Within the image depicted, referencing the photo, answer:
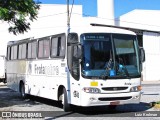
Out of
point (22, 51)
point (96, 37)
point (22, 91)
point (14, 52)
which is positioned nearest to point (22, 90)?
point (22, 91)

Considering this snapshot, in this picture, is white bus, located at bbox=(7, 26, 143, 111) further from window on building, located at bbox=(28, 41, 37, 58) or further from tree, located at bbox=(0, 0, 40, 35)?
window on building, located at bbox=(28, 41, 37, 58)

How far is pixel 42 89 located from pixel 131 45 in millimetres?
5192

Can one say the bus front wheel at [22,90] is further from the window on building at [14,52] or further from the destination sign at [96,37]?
the destination sign at [96,37]

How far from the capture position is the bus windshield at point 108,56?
1330cm

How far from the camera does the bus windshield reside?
13.3 metres

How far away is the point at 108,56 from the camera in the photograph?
1360 cm

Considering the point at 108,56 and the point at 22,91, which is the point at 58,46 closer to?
the point at 108,56

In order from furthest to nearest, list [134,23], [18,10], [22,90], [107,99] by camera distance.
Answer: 1. [134,23]
2. [22,90]
3. [18,10]
4. [107,99]

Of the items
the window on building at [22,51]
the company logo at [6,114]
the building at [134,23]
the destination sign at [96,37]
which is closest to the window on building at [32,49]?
the window on building at [22,51]

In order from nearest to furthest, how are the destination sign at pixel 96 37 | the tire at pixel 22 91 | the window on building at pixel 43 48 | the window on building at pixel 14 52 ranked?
the destination sign at pixel 96 37
the window on building at pixel 43 48
the tire at pixel 22 91
the window on building at pixel 14 52

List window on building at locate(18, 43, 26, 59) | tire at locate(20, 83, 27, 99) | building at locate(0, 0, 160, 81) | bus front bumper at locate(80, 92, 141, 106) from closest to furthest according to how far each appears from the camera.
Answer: bus front bumper at locate(80, 92, 141, 106) < window on building at locate(18, 43, 26, 59) < tire at locate(20, 83, 27, 99) < building at locate(0, 0, 160, 81)

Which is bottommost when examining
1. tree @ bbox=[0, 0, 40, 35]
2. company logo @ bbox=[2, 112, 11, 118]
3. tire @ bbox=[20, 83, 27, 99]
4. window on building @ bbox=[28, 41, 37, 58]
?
company logo @ bbox=[2, 112, 11, 118]

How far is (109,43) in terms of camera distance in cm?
1387

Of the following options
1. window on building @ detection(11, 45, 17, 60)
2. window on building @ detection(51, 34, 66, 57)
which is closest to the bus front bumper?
window on building @ detection(51, 34, 66, 57)
